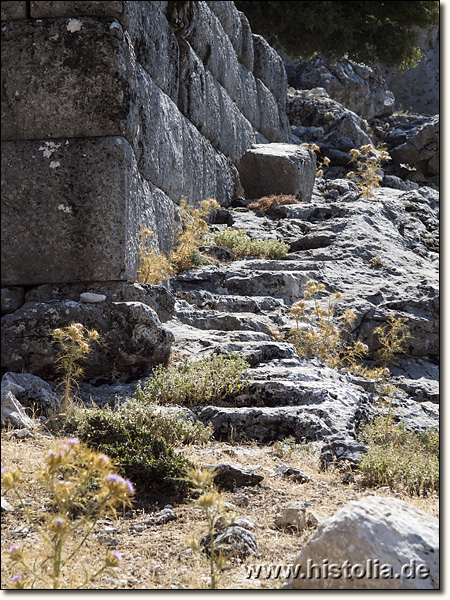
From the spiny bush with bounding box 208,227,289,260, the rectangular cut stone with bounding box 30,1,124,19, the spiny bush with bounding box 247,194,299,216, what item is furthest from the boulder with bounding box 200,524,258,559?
the spiny bush with bounding box 247,194,299,216

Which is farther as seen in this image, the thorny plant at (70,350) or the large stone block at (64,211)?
the large stone block at (64,211)

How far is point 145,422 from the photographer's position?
3.82 m

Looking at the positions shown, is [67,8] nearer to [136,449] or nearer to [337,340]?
[136,449]

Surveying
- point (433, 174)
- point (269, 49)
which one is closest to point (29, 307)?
point (269, 49)

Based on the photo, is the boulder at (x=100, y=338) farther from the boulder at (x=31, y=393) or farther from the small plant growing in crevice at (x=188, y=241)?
the small plant growing in crevice at (x=188, y=241)

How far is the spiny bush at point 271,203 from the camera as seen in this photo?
31.7 ft

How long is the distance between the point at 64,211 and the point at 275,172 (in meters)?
6.54

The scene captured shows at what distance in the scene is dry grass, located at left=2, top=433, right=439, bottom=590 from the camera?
239cm

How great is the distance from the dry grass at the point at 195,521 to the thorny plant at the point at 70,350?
0.52m

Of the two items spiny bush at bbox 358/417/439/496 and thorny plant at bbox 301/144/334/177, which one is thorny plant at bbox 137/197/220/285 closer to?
spiny bush at bbox 358/417/439/496

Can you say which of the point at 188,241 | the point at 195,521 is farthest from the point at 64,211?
the point at 195,521

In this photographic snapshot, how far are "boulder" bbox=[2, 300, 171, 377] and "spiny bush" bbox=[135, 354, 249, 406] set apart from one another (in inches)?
8.5

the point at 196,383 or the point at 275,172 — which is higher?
the point at 275,172

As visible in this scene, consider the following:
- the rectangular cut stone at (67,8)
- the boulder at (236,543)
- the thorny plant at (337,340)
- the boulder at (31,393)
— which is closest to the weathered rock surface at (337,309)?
the thorny plant at (337,340)
